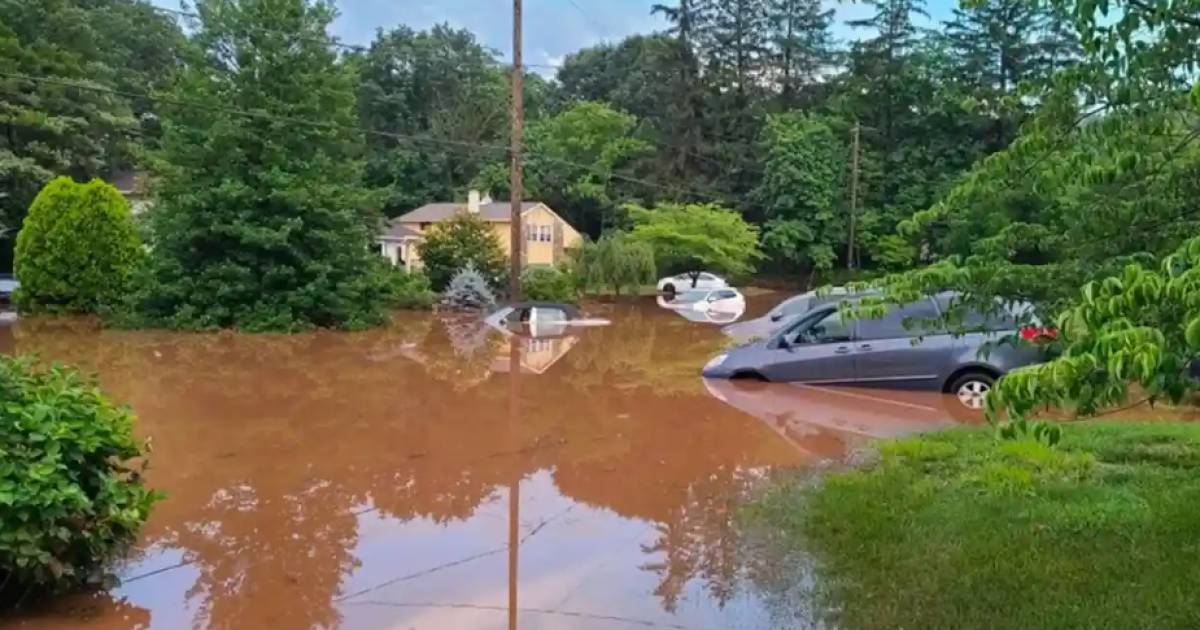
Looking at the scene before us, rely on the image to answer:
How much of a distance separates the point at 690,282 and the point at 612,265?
5.39 meters

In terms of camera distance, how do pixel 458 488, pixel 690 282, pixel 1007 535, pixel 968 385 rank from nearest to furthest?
pixel 1007 535, pixel 458 488, pixel 968 385, pixel 690 282

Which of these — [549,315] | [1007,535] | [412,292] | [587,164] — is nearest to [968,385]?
[1007,535]

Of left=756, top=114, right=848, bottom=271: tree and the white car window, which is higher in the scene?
left=756, top=114, right=848, bottom=271: tree

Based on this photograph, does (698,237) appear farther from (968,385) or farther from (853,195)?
(968,385)

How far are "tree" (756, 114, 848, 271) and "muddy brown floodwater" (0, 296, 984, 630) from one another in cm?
2935

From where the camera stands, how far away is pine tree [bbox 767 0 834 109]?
52344mm

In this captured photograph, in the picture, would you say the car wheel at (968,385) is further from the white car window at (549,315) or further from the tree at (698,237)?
the tree at (698,237)

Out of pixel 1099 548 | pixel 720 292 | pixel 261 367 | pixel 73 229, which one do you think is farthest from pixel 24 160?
pixel 1099 548

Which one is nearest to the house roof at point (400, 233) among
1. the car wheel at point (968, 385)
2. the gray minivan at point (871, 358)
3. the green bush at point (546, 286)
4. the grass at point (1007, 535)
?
the green bush at point (546, 286)

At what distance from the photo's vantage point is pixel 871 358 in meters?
13.3

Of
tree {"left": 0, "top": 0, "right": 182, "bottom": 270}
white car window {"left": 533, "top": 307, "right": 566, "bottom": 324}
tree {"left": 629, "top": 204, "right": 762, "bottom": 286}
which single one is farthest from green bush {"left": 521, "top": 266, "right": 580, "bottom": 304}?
tree {"left": 0, "top": 0, "right": 182, "bottom": 270}

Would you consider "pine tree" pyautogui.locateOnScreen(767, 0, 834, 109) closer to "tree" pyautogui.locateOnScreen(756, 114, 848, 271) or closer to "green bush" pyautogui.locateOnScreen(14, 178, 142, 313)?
"tree" pyautogui.locateOnScreen(756, 114, 848, 271)

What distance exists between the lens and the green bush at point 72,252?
2383 centimetres

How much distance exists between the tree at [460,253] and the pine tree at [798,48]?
83.2 ft
